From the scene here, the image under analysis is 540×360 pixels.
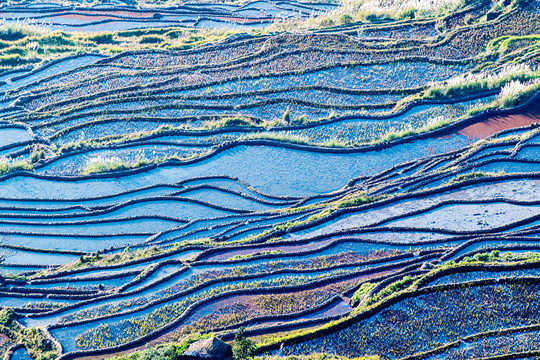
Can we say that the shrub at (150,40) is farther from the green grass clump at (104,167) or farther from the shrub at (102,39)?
the green grass clump at (104,167)

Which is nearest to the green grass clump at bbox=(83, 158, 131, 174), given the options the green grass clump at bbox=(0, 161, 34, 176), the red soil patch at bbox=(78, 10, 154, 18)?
the green grass clump at bbox=(0, 161, 34, 176)

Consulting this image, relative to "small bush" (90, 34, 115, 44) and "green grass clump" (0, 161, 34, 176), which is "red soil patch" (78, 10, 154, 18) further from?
"green grass clump" (0, 161, 34, 176)

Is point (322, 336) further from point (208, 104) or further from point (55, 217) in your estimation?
point (208, 104)

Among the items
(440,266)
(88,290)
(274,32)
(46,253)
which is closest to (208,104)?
(274,32)

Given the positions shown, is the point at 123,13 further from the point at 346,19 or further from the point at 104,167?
the point at 104,167

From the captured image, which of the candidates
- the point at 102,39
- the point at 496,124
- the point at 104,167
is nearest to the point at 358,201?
the point at 496,124
